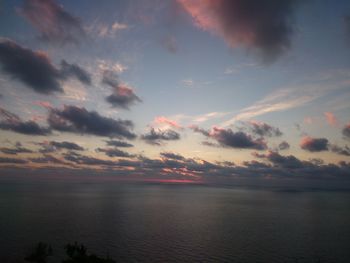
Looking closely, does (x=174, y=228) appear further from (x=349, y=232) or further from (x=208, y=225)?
(x=349, y=232)

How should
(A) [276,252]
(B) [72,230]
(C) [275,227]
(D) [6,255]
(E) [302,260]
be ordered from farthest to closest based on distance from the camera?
(C) [275,227], (B) [72,230], (A) [276,252], (E) [302,260], (D) [6,255]

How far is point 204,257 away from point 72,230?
1854 inches

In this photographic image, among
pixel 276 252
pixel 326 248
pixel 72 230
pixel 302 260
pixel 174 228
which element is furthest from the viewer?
pixel 174 228

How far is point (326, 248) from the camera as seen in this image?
76.7 meters

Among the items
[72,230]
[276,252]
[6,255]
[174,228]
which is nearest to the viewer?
[6,255]

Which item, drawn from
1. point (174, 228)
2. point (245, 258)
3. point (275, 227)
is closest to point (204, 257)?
point (245, 258)

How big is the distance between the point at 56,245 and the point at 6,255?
12.4 m

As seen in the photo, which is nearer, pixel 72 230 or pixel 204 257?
pixel 204 257

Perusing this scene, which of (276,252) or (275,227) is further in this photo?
(275,227)

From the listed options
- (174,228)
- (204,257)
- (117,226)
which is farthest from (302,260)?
(117,226)

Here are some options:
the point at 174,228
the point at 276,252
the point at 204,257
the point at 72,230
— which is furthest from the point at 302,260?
the point at 72,230

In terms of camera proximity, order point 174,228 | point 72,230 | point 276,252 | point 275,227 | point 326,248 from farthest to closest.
A: point 275,227, point 174,228, point 72,230, point 326,248, point 276,252

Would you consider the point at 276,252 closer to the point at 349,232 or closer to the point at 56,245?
the point at 349,232

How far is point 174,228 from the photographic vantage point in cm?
9906
